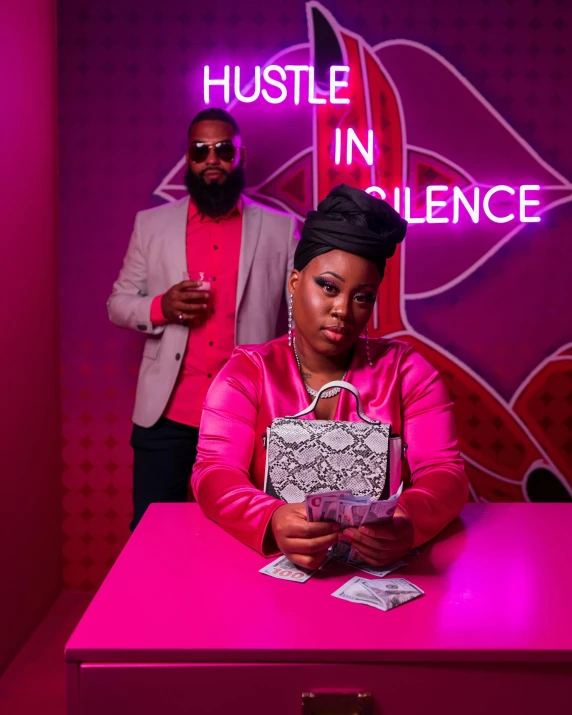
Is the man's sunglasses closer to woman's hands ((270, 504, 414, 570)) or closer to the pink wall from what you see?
the pink wall

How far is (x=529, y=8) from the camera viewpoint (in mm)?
3506

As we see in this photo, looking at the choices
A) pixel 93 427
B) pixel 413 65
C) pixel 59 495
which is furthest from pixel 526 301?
pixel 59 495

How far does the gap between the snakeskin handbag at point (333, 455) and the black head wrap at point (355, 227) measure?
436 millimetres

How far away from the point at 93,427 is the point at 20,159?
1.34 meters

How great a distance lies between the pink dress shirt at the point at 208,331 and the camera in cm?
296

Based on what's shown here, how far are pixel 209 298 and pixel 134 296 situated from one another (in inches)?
14.4

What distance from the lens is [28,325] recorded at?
3061mm

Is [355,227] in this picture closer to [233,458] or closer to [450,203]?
[233,458]

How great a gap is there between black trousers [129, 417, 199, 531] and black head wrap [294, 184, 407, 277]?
54.6 inches

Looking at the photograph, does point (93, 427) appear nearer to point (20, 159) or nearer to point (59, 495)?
point (59, 495)

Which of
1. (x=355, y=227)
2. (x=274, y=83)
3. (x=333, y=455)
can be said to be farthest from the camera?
(x=274, y=83)
